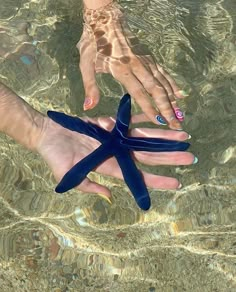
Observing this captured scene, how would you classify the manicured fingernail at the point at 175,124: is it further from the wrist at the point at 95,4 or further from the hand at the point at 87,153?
the wrist at the point at 95,4

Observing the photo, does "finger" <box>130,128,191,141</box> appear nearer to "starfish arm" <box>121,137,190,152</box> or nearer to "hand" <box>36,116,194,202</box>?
"hand" <box>36,116,194,202</box>

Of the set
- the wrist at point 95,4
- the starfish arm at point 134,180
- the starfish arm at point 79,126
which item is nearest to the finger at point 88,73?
the starfish arm at point 79,126

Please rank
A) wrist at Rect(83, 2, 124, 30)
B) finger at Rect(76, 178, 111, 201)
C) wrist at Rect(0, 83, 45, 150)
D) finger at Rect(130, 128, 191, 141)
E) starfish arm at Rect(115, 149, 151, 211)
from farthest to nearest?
wrist at Rect(83, 2, 124, 30), wrist at Rect(0, 83, 45, 150), finger at Rect(130, 128, 191, 141), finger at Rect(76, 178, 111, 201), starfish arm at Rect(115, 149, 151, 211)

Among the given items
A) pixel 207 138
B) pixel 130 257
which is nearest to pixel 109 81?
pixel 207 138

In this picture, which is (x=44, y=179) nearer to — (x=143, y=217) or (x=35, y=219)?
(x=35, y=219)

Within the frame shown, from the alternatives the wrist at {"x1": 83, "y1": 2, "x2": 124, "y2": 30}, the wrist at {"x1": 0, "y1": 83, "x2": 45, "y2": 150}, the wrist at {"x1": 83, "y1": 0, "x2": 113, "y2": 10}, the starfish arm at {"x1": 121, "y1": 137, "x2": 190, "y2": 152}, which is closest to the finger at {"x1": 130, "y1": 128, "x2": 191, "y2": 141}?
the starfish arm at {"x1": 121, "y1": 137, "x2": 190, "y2": 152}

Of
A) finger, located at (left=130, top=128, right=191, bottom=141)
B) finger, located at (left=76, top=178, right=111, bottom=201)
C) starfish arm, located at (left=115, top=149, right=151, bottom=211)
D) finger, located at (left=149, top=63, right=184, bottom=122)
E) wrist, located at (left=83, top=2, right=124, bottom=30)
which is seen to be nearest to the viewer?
starfish arm, located at (left=115, top=149, right=151, bottom=211)

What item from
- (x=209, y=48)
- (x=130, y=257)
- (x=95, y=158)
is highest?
(x=95, y=158)
